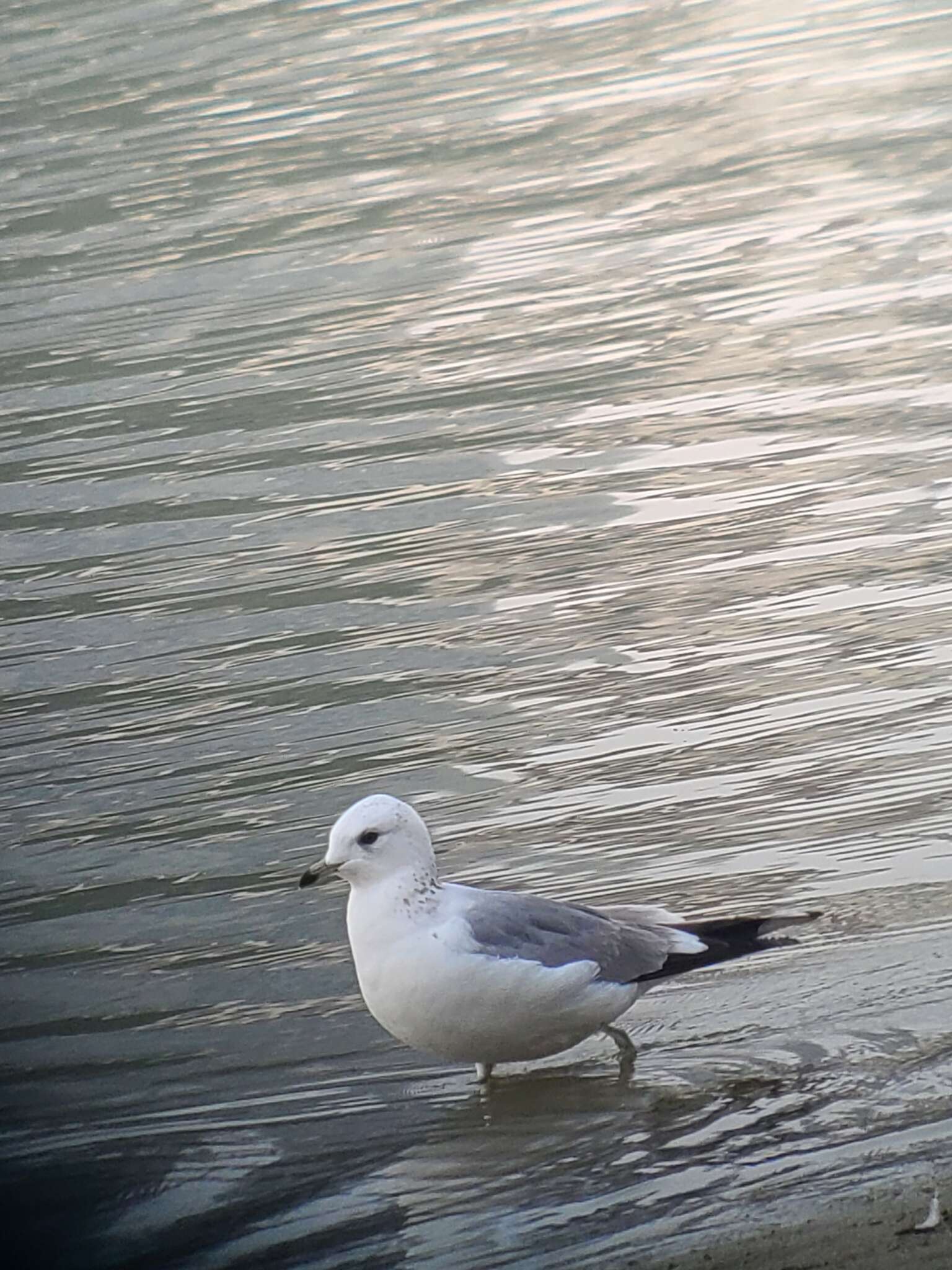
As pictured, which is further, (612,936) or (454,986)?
A: (612,936)

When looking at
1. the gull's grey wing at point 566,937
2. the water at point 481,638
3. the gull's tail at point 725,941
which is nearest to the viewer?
the water at point 481,638

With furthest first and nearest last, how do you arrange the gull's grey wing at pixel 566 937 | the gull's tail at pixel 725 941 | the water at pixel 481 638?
1. the gull's tail at pixel 725 941
2. the gull's grey wing at pixel 566 937
3. the water at pixel 481 638

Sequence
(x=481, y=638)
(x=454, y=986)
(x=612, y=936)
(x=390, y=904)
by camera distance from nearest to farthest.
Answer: (x=454, y=986), (x=390, y=904), (x=612, y=936), (x=481, y=638)

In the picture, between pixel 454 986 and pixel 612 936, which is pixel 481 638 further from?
pixel 454 986

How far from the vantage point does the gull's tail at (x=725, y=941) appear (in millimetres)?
5301

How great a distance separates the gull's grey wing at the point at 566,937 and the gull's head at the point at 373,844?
0.21m

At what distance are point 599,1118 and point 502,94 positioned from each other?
1253 centimetres

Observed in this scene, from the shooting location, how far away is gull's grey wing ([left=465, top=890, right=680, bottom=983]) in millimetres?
5173

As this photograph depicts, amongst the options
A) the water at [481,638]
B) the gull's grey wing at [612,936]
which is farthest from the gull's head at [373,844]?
the water at [481,638]


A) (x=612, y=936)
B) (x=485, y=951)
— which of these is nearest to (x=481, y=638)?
(x=612, y=936)

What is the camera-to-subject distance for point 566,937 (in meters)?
5.27

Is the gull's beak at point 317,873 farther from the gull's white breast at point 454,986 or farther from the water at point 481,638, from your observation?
the water at point 481,638

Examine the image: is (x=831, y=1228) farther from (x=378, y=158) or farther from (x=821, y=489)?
(x=378, y=158)

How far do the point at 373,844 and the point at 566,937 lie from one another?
1.72ft
